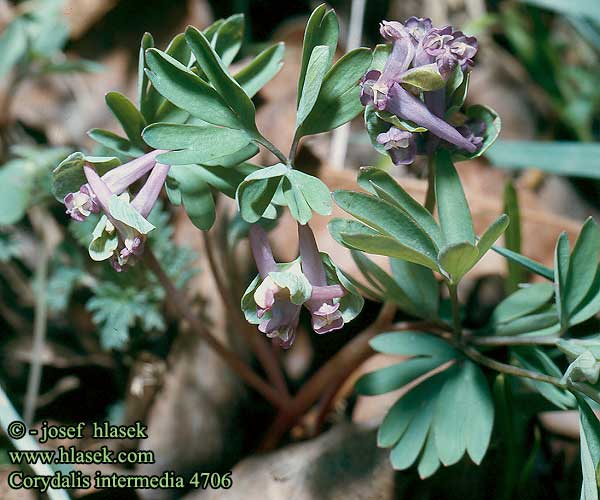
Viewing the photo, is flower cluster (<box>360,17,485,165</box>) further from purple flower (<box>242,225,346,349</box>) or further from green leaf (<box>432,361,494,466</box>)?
green leaf (<box>432,361,494,466</box>)

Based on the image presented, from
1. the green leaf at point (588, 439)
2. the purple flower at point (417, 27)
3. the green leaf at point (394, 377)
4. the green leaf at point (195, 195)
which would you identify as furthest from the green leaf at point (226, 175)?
the green leaf at point (588, 439)

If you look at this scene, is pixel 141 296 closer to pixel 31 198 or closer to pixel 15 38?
pixel 31 198

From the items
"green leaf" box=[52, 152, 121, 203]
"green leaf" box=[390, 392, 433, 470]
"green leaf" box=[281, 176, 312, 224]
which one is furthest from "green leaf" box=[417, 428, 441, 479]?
"green leaf" box=[52, 152, 121, 203]

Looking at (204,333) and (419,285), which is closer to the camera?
(419,285)

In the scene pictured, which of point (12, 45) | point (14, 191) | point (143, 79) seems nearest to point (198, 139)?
point (143, 79)

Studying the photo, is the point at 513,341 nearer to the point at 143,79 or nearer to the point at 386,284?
the point at 386,284

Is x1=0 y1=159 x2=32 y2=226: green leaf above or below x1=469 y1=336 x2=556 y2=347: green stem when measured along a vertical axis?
above
